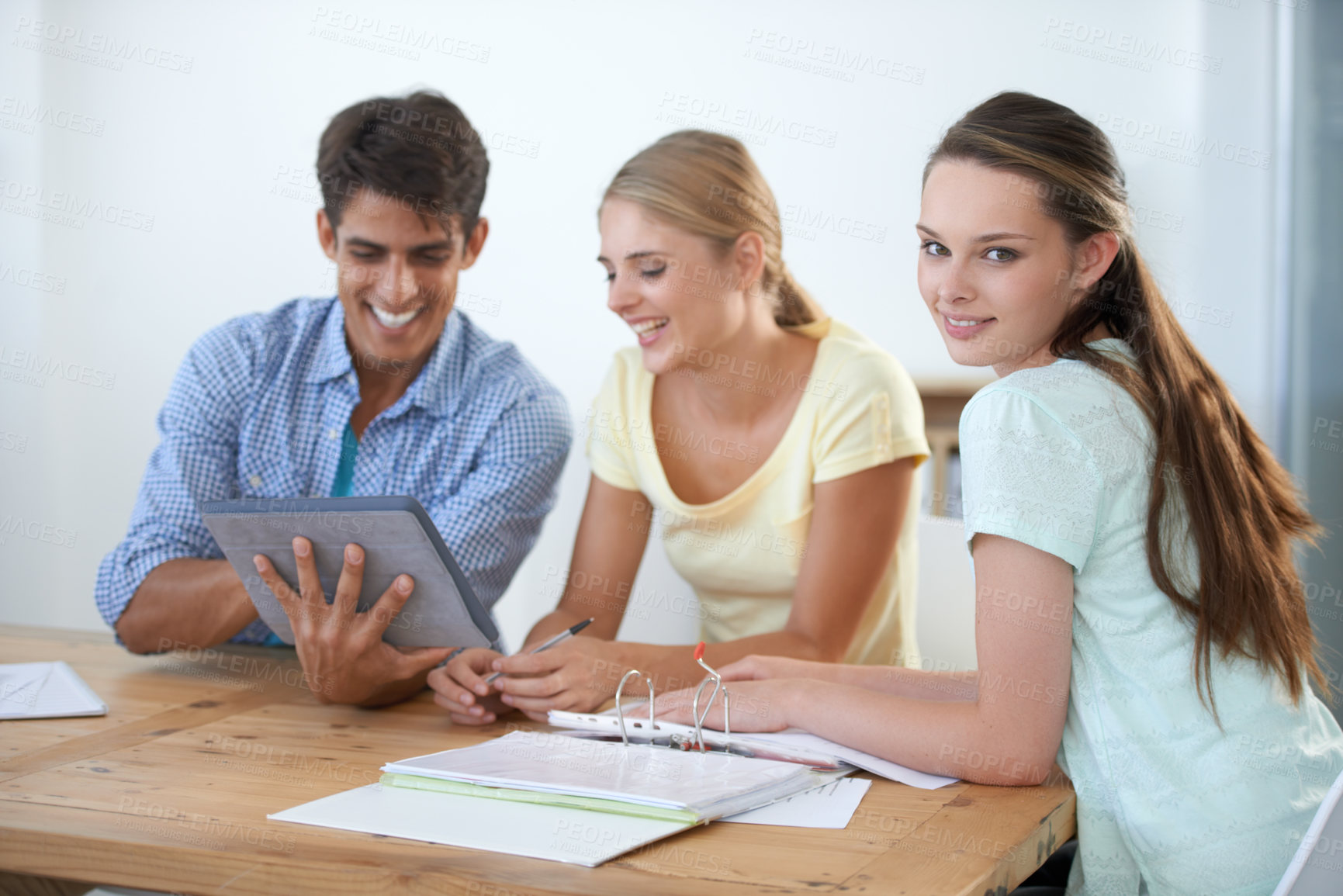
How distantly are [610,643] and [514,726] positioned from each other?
0.59ft

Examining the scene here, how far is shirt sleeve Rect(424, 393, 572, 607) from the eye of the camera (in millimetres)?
1577

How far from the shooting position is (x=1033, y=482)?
877mm

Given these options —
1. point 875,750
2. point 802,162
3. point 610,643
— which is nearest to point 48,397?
point 802,162

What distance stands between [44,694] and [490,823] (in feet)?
2.36

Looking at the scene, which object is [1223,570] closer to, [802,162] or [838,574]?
[838,574]

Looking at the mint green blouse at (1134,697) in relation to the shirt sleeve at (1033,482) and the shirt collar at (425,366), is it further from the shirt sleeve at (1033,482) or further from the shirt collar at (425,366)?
the shirt collar at (425,366)

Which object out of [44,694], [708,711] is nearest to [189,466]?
[44,694]

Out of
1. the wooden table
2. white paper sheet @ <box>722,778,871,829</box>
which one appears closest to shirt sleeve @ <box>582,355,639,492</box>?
the wooden table

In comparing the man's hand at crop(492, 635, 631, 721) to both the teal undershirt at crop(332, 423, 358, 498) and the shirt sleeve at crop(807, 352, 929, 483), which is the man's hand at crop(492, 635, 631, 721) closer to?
the shirt sleeve at crop(807, 352, 929, 483)

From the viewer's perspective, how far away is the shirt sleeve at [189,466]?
60.2 inches

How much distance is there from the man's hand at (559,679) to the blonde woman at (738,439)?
271 millimetres

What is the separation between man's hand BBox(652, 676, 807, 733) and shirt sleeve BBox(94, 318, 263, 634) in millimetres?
883

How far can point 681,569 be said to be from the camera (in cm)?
169

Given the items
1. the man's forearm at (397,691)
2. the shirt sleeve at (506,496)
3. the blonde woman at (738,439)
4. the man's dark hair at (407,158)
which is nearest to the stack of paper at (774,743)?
the man's forearm at (397,691)
